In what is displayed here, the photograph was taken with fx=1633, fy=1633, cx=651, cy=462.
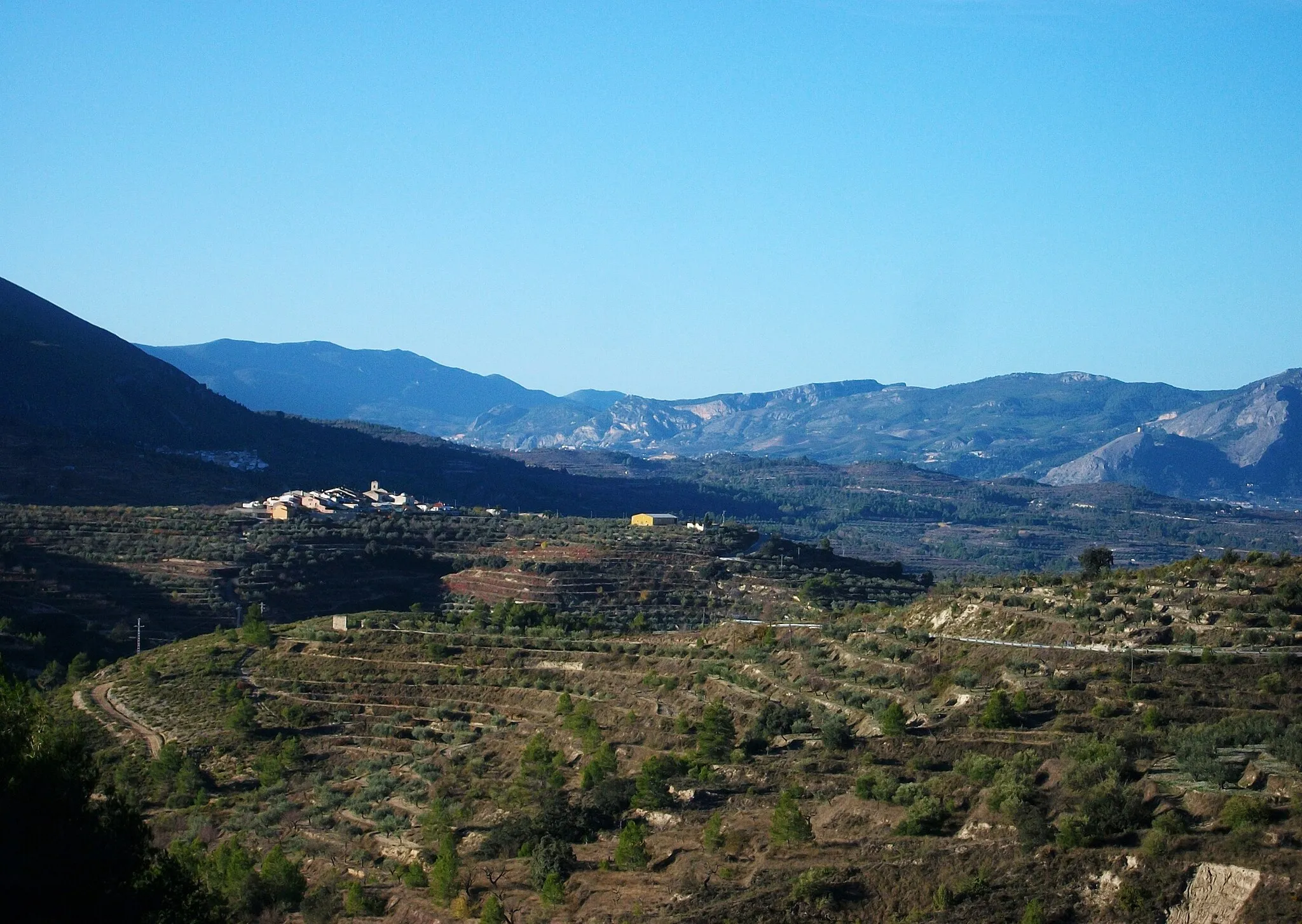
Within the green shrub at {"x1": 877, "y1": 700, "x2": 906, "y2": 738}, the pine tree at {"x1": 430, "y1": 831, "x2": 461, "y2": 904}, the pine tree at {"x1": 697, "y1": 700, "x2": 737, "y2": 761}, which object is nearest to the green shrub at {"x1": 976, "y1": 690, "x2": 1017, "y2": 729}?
the green shrub at {"x1": 877, "y1": 700, "x2": 906, "y2": 738}

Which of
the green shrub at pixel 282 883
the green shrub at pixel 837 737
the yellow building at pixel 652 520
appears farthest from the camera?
the yellow building at pixel 652 520

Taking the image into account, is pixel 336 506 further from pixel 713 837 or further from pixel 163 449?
pixel 713 837

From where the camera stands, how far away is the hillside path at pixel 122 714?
1763 inches

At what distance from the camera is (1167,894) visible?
24.8 m

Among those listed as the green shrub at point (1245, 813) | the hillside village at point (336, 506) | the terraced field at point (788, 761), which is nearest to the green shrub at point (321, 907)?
the terraced field at point (788, 761)

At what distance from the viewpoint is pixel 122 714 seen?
4791cm

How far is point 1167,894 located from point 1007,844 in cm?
316

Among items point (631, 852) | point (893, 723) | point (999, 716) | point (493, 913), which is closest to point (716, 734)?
point (893, 723)

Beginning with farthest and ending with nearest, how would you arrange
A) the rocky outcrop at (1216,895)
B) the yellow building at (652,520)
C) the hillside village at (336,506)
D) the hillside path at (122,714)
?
the yellow building at (652,520) < the hillside village at (336,506) < the hillside path at (122,714) < the rocky outcrop at (1216,895)

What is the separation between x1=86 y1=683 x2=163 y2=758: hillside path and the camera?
44781 millimetres

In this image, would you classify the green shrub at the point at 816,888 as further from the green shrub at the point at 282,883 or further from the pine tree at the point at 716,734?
the green shrub at the point at 282,883

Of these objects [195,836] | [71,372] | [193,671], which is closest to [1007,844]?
[195,836]

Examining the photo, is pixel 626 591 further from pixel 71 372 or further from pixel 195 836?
pixel 71 372

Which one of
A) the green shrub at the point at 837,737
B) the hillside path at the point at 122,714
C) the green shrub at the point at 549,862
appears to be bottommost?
the hillside path at the point at 122,714
